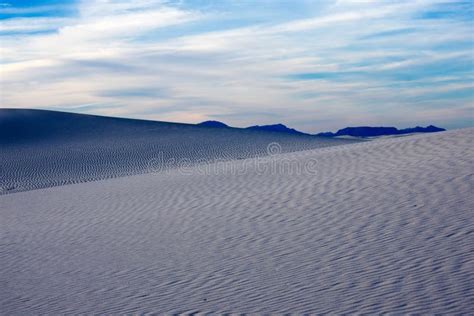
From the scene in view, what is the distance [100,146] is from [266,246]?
3260 cm

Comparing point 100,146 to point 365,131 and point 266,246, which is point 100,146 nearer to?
point 266,246

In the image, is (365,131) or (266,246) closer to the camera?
(266,246)

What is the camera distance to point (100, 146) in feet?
131

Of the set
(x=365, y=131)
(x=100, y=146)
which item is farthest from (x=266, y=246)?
(x=365, y=131)

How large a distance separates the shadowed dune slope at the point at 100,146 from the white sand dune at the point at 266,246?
1425 cm

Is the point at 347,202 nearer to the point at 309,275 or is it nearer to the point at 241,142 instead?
the point at 309,275

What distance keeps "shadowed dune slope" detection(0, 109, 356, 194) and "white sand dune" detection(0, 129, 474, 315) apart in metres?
14.2

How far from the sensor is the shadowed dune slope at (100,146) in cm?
3069

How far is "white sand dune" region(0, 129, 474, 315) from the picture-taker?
641 cm

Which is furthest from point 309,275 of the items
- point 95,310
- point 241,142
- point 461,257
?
point 241,142

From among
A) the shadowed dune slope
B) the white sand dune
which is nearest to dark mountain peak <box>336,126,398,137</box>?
the shadowed dune slope

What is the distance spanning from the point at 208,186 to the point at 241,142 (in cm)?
2451

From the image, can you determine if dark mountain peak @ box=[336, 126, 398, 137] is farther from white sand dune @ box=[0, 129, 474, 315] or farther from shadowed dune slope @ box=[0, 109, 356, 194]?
white sand dune @ box=[0, 129, 474, 315]

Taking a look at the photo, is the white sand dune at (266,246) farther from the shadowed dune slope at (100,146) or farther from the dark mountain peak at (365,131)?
the dark mountain peak at (365,131)
